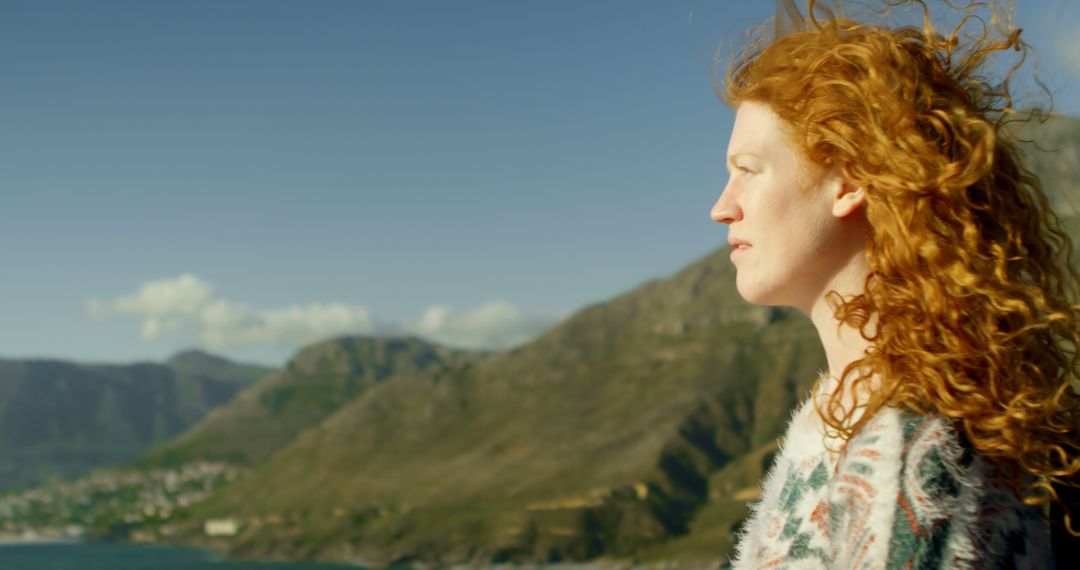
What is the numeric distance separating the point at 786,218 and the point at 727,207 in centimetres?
12

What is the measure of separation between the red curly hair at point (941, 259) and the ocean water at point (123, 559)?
160 meters

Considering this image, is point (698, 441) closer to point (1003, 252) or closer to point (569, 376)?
point (569, 376)

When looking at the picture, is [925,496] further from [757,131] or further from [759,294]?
[757,131]

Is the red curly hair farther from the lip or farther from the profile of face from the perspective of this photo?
the lip

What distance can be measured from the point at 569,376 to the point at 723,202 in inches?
7555

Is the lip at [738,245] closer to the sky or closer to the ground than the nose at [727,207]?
closer to the ground

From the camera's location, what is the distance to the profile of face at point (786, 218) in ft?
5.69

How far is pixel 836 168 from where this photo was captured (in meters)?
1.74

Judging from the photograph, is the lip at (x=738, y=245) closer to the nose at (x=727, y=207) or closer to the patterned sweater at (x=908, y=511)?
the nose at (x=727, y=207)

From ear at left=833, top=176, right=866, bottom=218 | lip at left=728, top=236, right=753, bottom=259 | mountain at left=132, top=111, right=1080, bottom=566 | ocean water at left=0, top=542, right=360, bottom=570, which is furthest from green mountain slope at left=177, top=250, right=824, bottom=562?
ear at left=833, top=176, right=866, bottom=218

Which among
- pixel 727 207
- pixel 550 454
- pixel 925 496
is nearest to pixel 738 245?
pixel 727 207

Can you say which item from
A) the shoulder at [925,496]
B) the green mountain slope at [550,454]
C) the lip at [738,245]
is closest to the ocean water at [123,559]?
the green mountain slope at [550,454]

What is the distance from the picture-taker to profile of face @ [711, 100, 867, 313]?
174 centimetres

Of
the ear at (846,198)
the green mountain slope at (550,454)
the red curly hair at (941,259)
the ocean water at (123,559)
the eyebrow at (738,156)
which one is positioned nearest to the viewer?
the red curly hair at (941,259)
